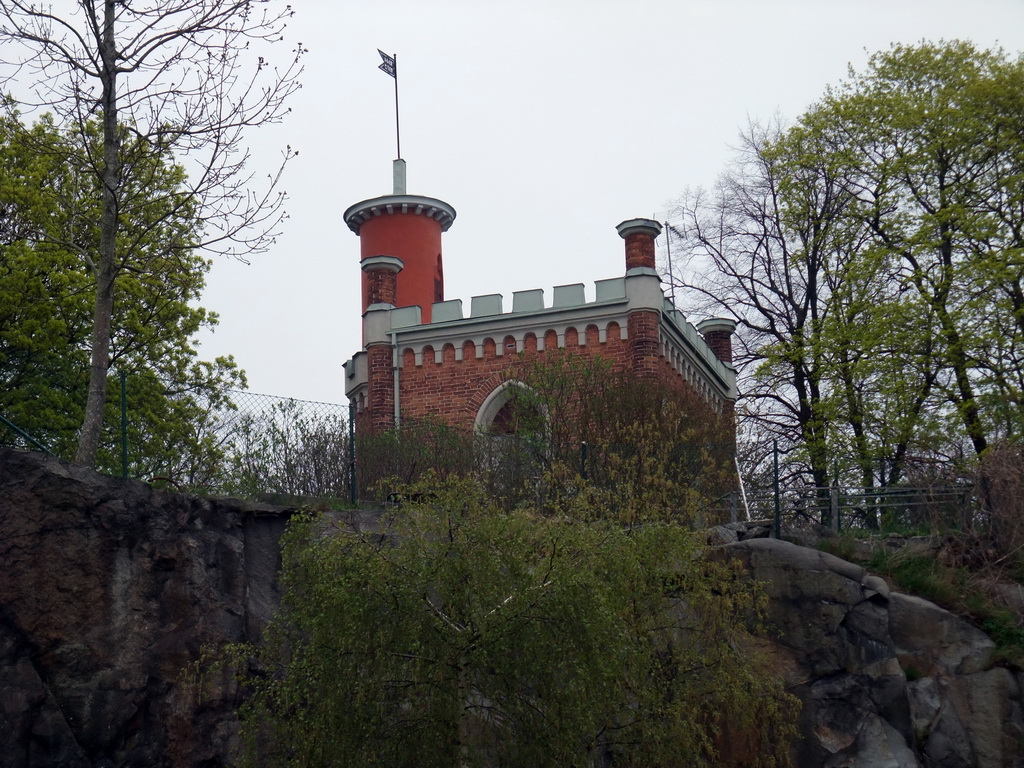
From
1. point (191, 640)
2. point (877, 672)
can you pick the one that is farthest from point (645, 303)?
point (191, 640)

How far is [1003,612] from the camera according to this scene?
1605 centimetres

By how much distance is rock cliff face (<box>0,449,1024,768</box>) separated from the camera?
12461 mm

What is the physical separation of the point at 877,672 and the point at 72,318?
15.2 metres

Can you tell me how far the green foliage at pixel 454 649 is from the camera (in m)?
9.83

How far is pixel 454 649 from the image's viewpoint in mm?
9906

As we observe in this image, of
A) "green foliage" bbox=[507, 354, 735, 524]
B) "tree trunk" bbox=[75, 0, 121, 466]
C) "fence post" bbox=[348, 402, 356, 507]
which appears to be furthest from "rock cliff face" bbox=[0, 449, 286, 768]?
"green foliage" bbox=[507, 354, 735, 524]

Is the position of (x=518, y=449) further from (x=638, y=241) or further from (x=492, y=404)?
(x=638, y=241)

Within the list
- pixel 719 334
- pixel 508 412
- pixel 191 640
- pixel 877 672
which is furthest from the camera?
pixel 719 334

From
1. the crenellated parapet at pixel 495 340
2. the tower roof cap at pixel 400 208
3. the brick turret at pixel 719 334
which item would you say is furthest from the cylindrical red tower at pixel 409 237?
the brick turret at pixel 719 334

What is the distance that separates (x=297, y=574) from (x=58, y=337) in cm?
1295

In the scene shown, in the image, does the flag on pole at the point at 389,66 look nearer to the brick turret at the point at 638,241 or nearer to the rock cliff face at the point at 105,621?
the brick turret at the point at 638,241

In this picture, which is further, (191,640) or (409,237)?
(409,237)

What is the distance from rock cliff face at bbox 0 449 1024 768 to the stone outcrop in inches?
0.7

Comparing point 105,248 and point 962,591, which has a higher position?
point 105,248
